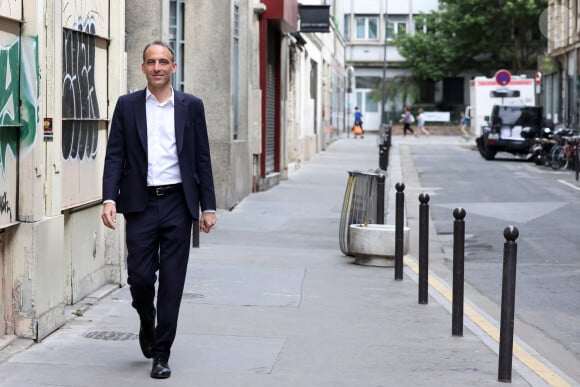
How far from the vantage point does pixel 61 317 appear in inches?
316

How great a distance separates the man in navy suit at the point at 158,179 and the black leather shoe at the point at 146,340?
0.18 meters

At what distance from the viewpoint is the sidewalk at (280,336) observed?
6.71 m

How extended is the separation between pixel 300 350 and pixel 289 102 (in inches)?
942

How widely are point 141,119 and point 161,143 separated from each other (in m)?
0.17

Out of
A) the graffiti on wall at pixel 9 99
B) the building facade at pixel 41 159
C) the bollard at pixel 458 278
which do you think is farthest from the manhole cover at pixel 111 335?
the bollard at pixel 458 278

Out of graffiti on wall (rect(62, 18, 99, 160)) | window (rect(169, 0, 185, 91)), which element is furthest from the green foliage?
graffiti on wall (rect(62, 18, 99, 160))

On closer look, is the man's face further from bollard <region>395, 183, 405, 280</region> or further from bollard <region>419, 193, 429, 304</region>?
bollard <region>395, 183, 405, 280</region>

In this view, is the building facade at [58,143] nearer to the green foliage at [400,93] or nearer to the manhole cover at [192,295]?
the manhole cover at [192,295]

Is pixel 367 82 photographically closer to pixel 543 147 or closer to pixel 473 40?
pixel 473 40

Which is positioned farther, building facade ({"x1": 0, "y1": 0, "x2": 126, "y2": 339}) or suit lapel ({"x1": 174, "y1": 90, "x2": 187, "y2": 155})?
building facade ({"x1": 0, "y1": 0, "x2": 126, "y2": 339})

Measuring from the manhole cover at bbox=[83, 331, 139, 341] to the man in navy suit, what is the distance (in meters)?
1.21

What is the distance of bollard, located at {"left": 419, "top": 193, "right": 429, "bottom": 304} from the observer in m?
9.43

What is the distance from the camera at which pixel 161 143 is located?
6574 mm

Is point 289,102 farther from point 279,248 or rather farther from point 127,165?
point 127,165
